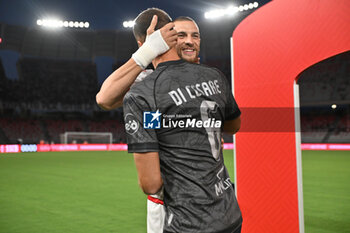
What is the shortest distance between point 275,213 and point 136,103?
10.9 ft

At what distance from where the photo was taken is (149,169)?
5.08ft

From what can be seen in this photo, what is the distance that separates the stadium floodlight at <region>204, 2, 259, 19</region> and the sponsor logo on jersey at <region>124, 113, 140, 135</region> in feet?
125

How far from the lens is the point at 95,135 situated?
129 ft

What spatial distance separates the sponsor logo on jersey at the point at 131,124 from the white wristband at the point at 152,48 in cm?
33

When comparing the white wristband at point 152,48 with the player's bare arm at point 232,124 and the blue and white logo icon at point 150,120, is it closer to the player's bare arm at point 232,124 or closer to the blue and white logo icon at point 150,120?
the blue and white logo icon at point 150,120

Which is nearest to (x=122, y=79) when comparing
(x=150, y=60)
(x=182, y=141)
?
(x=150, y=60)

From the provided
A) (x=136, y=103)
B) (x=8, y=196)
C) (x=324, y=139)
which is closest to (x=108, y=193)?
(x=8, y=196)

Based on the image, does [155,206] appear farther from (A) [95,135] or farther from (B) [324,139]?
(A) [95,135]

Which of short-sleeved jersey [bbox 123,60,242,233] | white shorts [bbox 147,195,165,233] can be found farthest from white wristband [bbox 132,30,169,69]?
white shorts [bbox 147,195,165,233]

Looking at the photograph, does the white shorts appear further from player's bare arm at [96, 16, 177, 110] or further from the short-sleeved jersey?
player's bare arm at [96, 16, 177, 110]

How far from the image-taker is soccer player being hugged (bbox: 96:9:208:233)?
175 centimetres

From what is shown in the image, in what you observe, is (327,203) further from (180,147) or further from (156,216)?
(180,147)

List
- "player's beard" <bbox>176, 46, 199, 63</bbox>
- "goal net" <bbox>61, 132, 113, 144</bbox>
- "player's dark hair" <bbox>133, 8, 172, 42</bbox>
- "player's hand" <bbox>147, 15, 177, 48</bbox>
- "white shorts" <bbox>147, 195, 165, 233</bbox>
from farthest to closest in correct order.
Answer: "goal net" <bbox>61, 132, 113, 144</bbox>, "player's beard" <bbox>176, 46, 199, 63</bbox>, "white shorts" <bbox>147, 195, 165, 233</bbox>, "player's dark hair" <bbox>133, 8, 172, 42</bbox>, "player's hand" <bbox>147, 15, 177, 48</bbox>

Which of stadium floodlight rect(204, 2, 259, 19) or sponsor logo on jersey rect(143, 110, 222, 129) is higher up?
stadium floodlight rect(204, 2, 259, 19)
